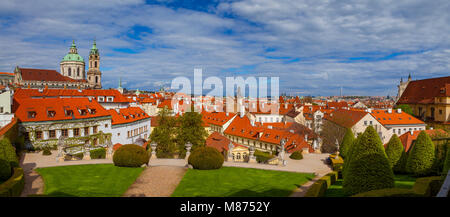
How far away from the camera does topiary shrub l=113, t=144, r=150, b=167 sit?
23.2 m

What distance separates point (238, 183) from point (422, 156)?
1542 cm

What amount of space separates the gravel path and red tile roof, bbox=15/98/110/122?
75.0ft

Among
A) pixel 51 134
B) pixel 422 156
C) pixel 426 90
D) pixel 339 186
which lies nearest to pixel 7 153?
pixel 51 134

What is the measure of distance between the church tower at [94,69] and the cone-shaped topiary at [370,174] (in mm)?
138586

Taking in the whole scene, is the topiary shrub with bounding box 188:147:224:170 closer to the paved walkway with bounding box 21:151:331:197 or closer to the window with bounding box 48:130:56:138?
the paved walkway with bounding box 21:151:331:197

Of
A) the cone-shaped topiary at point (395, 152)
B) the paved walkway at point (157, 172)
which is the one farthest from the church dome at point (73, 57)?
the cone-shaped topiary at point (395, 152)

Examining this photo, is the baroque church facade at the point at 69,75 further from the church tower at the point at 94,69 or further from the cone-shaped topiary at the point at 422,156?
the cone-shaped topiary at the point at 422,156

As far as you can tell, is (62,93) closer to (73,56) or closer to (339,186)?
(339,186)

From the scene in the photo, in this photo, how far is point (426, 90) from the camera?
236 ft

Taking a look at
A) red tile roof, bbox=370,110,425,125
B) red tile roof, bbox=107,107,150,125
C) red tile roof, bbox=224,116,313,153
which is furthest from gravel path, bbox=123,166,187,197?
red tile roof, bbox=370,110,425,125
